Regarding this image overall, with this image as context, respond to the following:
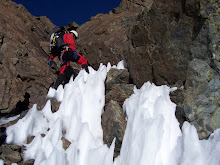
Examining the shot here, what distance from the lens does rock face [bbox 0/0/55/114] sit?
656 centimetres

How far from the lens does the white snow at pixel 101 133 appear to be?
13.3 ft

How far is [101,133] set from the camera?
5.83m

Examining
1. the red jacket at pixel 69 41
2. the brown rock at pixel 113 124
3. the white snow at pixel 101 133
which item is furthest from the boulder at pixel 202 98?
the red jacket at pixel 69 41

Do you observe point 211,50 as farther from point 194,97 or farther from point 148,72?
point 148,72

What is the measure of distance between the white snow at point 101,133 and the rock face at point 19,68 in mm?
688

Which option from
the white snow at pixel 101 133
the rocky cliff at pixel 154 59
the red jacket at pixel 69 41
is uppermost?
the red jacket at pixel 69 41

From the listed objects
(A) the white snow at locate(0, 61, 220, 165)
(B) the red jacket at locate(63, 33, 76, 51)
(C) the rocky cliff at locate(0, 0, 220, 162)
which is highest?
(B) the red jacket at locate(63, 33, 76, 51)

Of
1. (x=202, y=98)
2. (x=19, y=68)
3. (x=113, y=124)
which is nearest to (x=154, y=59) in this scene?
(x=202, y=98)

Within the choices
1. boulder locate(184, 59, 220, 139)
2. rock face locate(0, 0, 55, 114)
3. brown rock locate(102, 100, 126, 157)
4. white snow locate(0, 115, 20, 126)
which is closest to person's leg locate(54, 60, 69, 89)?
rock face locate(0, 0, 55, 114)

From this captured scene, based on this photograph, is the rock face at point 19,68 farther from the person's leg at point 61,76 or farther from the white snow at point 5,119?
the person's leg at point 61,76

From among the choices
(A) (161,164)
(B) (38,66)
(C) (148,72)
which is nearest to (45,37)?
(B) (38,66)

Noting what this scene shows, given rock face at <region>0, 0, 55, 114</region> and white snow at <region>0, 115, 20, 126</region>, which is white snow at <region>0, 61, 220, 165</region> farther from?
rock face at <region>0, 0, 55, 114</region>

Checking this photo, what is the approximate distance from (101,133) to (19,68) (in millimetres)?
3939

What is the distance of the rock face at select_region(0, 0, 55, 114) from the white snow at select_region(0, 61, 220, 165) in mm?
688
